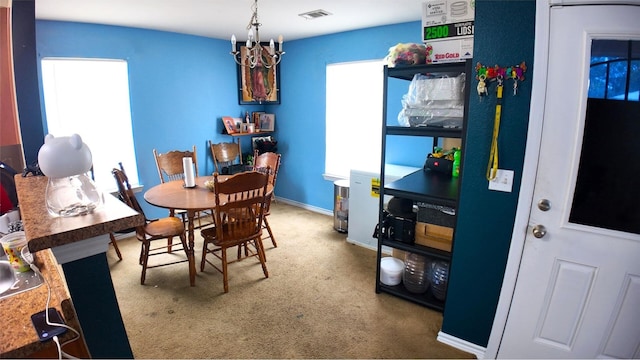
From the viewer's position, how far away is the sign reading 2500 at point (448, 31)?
193 cm

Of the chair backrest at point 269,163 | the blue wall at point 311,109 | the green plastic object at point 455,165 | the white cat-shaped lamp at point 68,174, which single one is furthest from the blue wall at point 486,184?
the chair backrest at point 269,163

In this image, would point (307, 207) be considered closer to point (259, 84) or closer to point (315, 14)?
point (259, 84)

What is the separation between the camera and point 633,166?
1443 mm

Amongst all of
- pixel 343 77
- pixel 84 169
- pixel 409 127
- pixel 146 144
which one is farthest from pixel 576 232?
pixel 146 144

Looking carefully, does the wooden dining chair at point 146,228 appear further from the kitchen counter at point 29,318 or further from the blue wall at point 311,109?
the kitchen counter at point 29,318

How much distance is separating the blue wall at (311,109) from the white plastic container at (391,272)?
0.17 m

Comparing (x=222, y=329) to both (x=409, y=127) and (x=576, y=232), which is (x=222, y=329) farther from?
(x=576, y=232)

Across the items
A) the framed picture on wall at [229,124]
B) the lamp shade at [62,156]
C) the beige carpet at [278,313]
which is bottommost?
the beige carpet at [278,313]

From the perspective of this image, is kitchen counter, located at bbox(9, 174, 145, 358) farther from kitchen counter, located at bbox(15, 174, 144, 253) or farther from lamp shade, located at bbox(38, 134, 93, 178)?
lamp shade, located at bbox(38, 134, 93, 178)

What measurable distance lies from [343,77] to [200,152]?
2137 mm

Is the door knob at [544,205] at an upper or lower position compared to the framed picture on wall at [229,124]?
lower

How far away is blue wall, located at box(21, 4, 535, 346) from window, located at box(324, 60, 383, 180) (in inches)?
4.1

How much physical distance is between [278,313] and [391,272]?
3.05 feet

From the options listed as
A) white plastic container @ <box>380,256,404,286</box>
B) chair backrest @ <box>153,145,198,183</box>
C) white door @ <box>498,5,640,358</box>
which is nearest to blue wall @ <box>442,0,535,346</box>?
white door @ <box>498,5,640,358</box>
